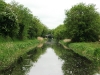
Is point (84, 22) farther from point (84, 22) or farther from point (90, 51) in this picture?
point (90, 51)

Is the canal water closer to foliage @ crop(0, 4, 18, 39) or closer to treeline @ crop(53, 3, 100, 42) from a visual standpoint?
foliage @ crop(0, 4, 18, 39)

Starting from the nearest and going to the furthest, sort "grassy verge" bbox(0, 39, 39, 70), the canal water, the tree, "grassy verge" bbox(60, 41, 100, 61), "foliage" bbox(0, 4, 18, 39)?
the canal water
"grassy verge" bbox(0, 39, 39, 70)
"grassy verge" bbox(60, 41, 100, 61)
"foliage" bbox(0, 4, 18, 39)
the tree

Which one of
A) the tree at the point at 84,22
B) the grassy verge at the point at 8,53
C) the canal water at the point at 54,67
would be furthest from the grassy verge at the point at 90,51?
the tree at the point at 84,22

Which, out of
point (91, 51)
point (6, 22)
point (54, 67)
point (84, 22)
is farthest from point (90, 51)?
point (84, 22)

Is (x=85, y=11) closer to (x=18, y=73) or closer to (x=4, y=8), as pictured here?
(x=4, y=8)

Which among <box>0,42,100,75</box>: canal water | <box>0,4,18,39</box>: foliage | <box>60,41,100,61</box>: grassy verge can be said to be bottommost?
<box>0,42,100,75</box>: canal water

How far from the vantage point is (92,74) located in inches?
665

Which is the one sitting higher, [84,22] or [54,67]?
[84,22]

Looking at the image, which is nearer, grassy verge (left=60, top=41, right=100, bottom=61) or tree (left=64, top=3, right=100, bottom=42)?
grassy verge (left=60, top=41, right=100, bottom=61)

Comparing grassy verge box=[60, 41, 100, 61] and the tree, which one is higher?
the tree

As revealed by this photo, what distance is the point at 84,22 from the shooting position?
183 ft

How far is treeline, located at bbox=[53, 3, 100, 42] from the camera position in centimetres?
5625

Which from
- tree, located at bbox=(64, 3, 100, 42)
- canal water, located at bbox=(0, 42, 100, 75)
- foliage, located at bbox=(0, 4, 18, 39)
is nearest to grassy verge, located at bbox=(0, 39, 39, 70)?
canal water, located at bbox=(0, 42, 100, 75)

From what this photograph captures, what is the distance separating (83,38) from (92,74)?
4074 cm
